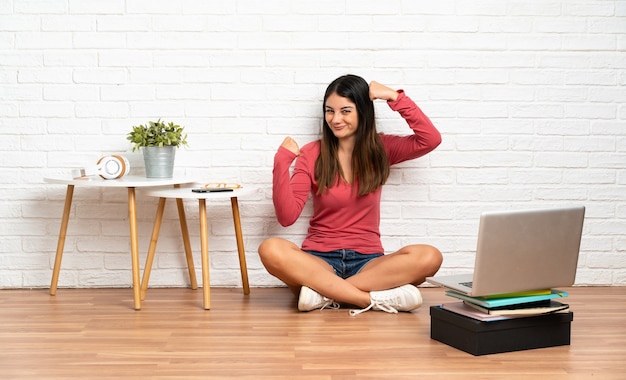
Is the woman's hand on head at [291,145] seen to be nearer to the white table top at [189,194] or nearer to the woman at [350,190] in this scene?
the woman at [350,190]

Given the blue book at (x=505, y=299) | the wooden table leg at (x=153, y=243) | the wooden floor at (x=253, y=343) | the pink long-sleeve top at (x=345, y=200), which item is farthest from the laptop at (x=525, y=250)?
the wooden table leg at (x=153, y=243)

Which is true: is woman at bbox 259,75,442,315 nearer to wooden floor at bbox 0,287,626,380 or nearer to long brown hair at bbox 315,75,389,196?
long brown hair at bbox 315,75,389,196

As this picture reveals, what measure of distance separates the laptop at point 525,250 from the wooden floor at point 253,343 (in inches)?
8.5

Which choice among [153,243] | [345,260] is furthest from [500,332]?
[153,243]

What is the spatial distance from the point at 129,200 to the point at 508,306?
1.47 meters

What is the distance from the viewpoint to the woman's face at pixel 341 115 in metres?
3.18

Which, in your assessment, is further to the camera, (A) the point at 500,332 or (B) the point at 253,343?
(B) the point at 253,343

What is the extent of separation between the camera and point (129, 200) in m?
3.04

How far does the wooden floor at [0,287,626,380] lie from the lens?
2.22 m

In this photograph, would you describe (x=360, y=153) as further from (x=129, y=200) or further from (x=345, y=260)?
(x=129, y=200)

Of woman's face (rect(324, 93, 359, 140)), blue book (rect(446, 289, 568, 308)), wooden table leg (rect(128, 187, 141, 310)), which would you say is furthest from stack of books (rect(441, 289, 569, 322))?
wooden table leg (rect(128, 187, 141, 310))

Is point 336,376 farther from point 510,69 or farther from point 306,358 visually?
point 510,69

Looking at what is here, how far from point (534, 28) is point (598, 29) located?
282 millimetres

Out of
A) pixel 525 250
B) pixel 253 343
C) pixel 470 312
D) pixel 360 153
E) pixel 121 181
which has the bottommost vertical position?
pixel 253 343
